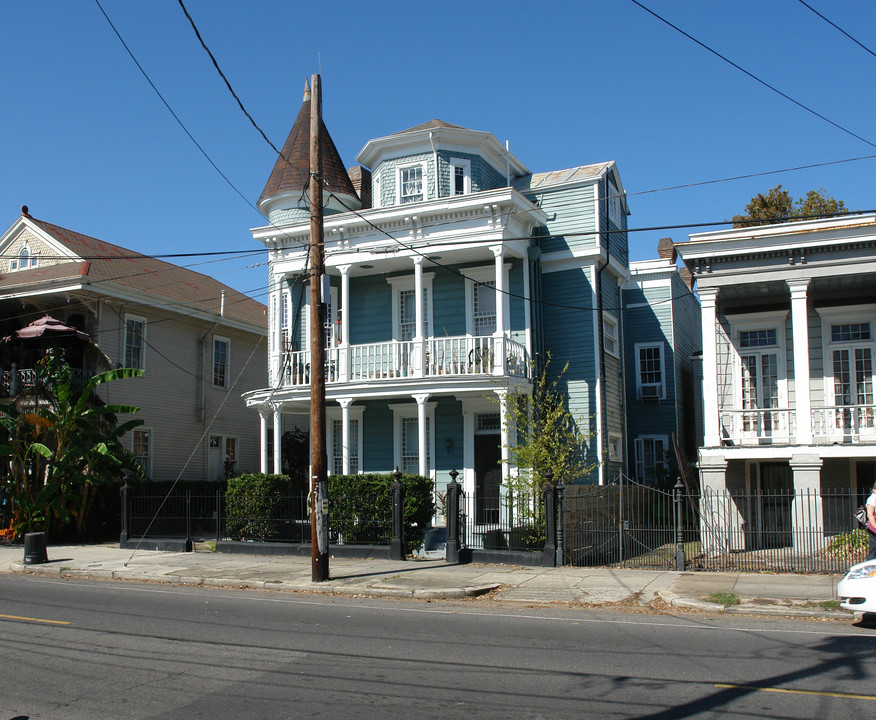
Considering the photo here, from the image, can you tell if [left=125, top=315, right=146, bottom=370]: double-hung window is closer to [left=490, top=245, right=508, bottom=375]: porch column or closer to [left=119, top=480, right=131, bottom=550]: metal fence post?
[left=119, top=480, right=131, bottom=550]: metal fence post

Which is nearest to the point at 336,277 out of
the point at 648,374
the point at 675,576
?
the point at 648,374

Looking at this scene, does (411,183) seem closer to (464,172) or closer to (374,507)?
(464,172)

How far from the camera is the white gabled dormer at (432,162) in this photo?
2288 centimetres

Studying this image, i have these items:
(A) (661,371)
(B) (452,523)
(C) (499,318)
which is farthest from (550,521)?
(A) (661,371)

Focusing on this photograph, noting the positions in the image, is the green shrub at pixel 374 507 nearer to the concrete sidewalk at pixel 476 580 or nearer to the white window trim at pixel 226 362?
the concrete sidewalk at pixel 476 580

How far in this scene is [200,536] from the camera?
22.1 meters

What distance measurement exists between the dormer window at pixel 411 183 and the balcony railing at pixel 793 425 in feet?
33.8

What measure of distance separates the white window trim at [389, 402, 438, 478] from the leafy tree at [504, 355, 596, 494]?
9.59 ft

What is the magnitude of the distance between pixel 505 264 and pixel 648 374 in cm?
818

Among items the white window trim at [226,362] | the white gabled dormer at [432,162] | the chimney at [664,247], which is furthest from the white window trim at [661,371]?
the white window trim at [226,362]

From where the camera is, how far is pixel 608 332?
24.0 meters

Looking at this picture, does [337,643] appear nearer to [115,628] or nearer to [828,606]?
[115,628]

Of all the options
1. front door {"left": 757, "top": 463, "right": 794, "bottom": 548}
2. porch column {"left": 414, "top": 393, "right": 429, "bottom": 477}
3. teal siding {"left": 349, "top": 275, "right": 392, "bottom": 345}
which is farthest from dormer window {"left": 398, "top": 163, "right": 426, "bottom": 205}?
front door {"left": 757, "top": 463, "right": 794, "bottom": 548}

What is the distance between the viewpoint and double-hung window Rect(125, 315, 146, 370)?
26.2m
